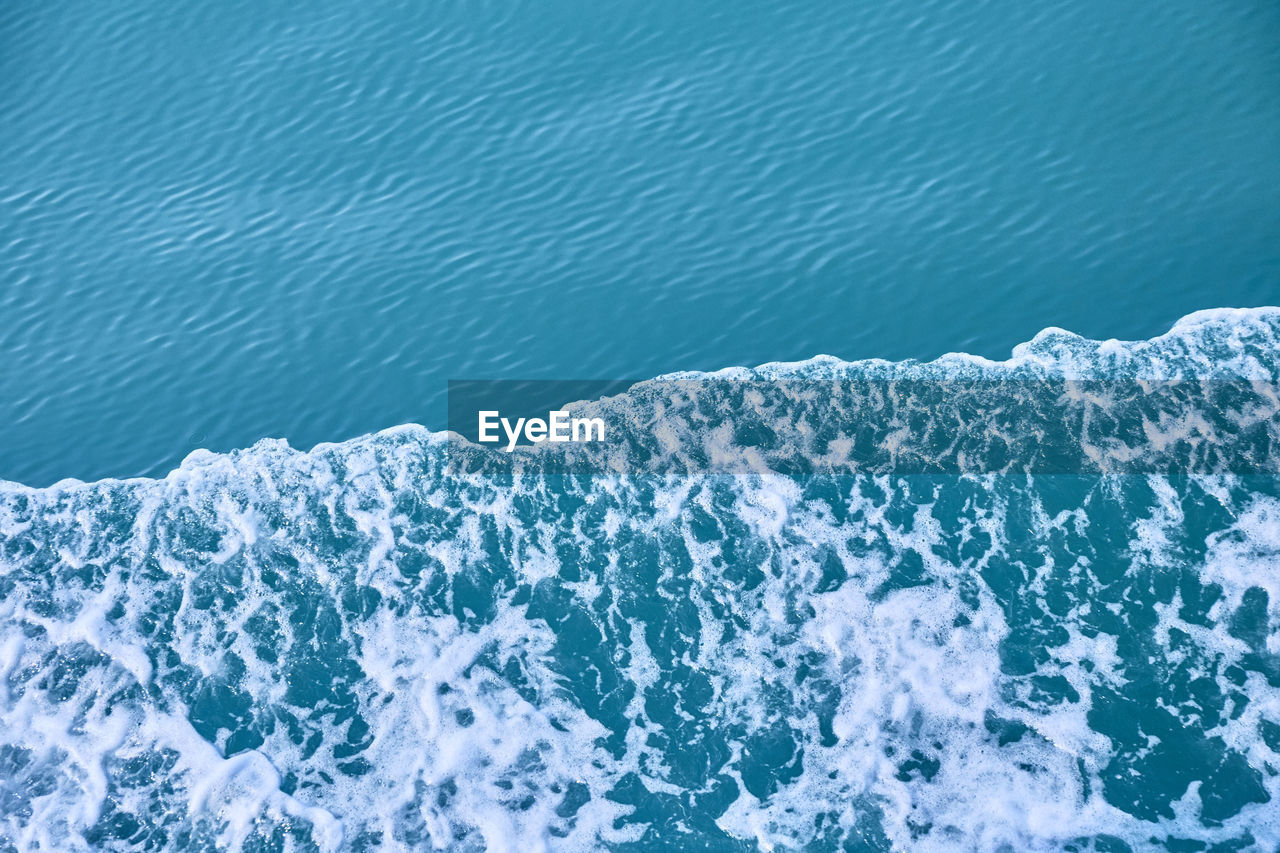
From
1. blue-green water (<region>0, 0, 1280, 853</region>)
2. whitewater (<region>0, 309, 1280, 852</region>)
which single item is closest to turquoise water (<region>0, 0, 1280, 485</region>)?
blue-green water (<region>0, 0, 1280, 853</region>)

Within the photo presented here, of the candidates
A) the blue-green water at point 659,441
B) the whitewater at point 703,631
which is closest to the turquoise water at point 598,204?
the blue-green water at point 659,441

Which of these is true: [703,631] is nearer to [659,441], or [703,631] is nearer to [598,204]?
[659,441]

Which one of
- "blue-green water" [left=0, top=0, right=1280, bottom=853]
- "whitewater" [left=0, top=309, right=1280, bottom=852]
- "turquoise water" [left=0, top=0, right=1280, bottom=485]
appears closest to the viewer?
"whitewater" [left=0, top=309, right=1280, bottom=852]

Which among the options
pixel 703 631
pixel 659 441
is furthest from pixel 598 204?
pixel 703 631

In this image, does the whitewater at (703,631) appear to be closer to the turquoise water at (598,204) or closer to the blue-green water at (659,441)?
the blue-green water at (659,441)

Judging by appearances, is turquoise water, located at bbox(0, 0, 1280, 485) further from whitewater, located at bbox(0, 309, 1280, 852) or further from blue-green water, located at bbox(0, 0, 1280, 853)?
whitewater, located at bbox(0, 309, 1280, 852)

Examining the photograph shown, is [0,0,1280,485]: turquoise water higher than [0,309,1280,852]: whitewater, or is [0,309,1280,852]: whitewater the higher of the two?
[0,0,1280,485]: turquoise water
